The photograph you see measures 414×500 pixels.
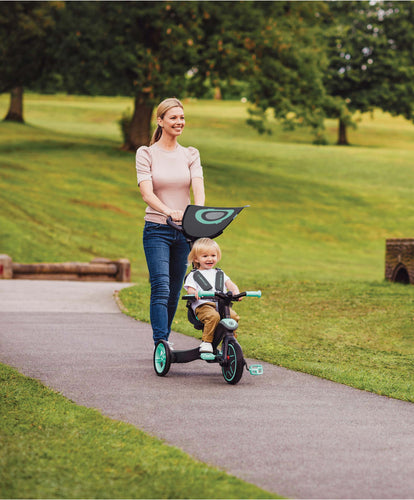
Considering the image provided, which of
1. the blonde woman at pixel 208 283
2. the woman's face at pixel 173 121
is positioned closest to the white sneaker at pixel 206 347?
the blonde woman at pixel 208 283

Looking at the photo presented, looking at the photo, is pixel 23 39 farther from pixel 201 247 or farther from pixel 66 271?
pixel 201 247

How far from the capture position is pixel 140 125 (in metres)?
38.2

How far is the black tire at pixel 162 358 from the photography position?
23.1 ft

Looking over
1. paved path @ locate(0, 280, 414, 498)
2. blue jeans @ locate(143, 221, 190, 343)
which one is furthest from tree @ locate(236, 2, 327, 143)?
blue jeans @ locate(143, 221, 190, 343)

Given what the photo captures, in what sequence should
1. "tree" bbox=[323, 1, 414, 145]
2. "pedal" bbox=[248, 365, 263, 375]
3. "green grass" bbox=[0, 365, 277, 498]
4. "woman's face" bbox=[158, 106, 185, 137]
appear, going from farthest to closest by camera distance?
"tree" bbox=[323, 1, 414, 145] < "woman's face" bbox=[158, 106, 185, 137] < "pedal" bbox=[248, 365, 263, 375] < "green grass" bbox=[0, 365, 277, 498]

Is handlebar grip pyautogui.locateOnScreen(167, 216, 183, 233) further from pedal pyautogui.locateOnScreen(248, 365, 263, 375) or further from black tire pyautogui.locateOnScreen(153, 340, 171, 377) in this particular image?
pedal pyautogui.locateOnScreen(248, 365, 263, 375)

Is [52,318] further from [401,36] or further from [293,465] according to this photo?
[401,36]

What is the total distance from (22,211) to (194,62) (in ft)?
35.7

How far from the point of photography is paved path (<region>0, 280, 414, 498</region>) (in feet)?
14.5

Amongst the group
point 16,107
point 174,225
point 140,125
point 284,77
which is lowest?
point 174,225

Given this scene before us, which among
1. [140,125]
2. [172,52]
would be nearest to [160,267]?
[172,52]

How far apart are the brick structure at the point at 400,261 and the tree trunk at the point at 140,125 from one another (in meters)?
22.3

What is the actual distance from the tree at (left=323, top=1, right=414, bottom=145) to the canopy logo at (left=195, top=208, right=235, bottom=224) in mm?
38610

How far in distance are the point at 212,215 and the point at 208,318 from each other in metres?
0.85
